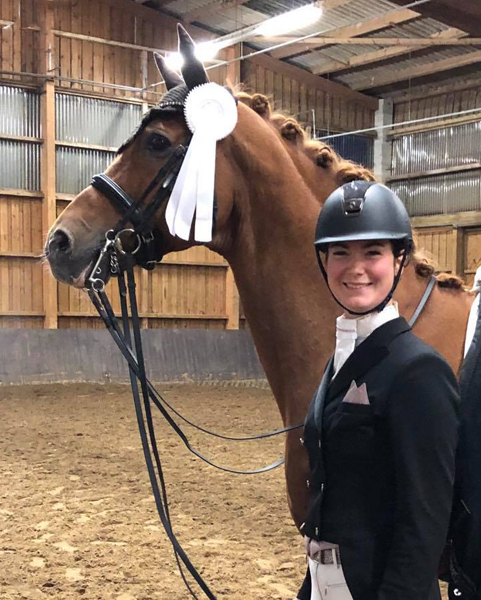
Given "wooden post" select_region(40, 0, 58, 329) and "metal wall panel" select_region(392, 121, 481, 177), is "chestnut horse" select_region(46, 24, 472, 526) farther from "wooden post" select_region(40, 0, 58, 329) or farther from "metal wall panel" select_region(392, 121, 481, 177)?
"metal wall panel" select_region(392, 121, 481, 177)

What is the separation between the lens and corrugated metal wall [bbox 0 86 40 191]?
9.95 m

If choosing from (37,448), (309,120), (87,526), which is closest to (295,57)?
(309,120)

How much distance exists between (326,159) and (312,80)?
37.3 ft

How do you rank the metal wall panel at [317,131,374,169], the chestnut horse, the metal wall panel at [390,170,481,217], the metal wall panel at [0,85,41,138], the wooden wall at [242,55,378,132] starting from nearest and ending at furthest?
the chestnut horse → the metal wall panel at [0,85,41,138] → the metal wall panel at [390,170,481,217] → the wooden wall at [242,55,378,132] → the metal wall panel at [317,131,374,169]

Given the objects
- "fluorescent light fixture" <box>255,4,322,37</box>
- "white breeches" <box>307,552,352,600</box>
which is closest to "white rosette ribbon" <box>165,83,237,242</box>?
"white breeches" <box>307,552,352,600</box>

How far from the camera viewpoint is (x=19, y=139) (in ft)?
32.8

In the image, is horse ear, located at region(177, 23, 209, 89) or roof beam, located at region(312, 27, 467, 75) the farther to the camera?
roof beam, located at region(312, 27, 467, 75)

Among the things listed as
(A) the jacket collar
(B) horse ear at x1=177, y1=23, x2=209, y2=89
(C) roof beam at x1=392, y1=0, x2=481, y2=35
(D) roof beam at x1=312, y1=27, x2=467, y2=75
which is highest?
(D) roof beam at x1=312, y1=27, x2=467, y2=75

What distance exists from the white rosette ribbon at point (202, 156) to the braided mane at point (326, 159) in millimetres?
156

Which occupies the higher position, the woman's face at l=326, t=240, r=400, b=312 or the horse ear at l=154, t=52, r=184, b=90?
the horse ear at l=154, t=52, r=184, b=90

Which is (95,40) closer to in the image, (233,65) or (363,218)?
(233,65)

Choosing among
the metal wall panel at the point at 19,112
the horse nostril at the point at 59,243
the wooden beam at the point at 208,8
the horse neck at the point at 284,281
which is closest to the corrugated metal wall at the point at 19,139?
the metal wall panel at the point at 19,112

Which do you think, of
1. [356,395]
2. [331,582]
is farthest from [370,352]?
[331,582]

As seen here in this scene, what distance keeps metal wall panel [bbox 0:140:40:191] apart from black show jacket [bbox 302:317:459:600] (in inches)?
384
